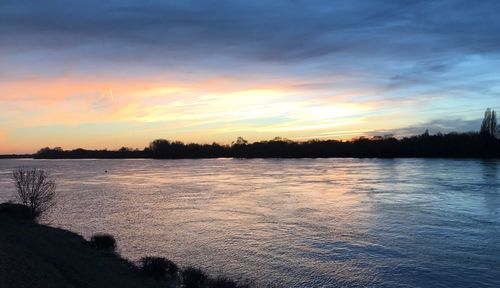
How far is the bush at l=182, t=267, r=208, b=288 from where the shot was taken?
1483cm

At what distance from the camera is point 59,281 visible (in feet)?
36.4

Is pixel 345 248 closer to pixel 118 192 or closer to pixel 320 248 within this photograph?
pixel 320 248

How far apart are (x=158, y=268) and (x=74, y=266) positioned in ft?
9.46

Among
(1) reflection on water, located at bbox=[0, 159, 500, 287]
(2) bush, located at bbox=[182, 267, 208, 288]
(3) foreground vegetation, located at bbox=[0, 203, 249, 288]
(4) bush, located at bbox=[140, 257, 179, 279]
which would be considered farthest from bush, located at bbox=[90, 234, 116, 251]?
(2) bush, located at bbox=[182, 267, 208, 288]

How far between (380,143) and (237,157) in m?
64.5

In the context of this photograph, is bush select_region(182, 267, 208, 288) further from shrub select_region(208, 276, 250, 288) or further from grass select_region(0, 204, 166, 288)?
grass select_region(0, 204, 166, 288)

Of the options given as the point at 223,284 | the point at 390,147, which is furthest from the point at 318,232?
the point at 390,147

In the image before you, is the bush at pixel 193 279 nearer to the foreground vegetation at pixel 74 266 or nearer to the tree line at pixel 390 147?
the foreground vegetation at pixel 74 266

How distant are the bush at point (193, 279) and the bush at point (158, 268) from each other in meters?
0.98

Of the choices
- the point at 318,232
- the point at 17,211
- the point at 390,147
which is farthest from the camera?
the point at 390,147

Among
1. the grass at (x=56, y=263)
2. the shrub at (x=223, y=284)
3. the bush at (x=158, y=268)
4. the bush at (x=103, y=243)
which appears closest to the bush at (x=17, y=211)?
the grass at (x=56, y=263)

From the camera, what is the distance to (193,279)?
14.9 metres

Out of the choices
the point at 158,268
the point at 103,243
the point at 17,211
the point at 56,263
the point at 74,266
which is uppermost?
the point at 17,211

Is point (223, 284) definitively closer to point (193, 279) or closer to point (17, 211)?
point (193, 279)
